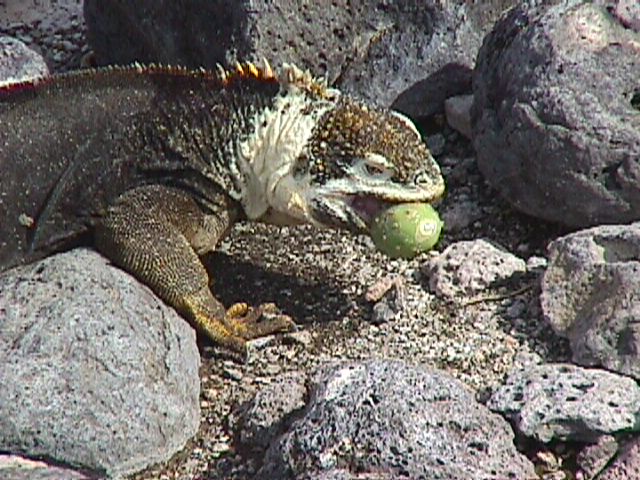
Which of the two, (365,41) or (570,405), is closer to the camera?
(570,405)

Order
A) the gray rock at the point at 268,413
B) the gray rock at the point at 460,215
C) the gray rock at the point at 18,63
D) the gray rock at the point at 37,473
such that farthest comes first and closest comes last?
the gray rock at the point at 18,63 < the gray rock at the point at 460,215 < the gray rock at the point at 268,413 < the gray rock at the point at 37,473

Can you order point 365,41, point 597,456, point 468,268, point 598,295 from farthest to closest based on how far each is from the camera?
point 365,41 → point 468,268 → point 598,295 → point 597,456

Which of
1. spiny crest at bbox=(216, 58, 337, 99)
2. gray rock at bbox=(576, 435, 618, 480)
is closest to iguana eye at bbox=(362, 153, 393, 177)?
spiny crest at bbox=(216, 58, 337, 99)

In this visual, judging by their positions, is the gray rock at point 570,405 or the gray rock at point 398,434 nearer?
the gray rock at point 398,434

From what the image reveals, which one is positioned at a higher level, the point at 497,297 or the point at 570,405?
the point at 570,405

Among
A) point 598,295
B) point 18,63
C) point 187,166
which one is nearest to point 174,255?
point 187,166

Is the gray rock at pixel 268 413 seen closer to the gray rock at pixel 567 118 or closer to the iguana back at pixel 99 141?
the iguana back at pixel 99 141

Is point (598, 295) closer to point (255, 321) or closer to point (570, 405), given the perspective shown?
point (570, 405)

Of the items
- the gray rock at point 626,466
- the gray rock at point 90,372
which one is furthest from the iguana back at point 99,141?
the gray rock at point 626,466
